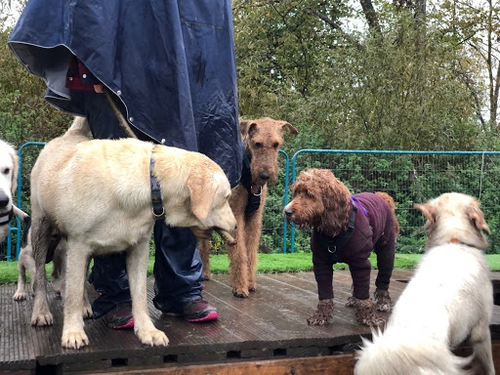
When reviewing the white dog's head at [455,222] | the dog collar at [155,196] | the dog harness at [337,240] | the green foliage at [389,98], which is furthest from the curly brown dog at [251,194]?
the green foliage at [389,98]

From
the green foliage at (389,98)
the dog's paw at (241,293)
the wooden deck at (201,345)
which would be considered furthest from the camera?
the green foliage at (389,98)

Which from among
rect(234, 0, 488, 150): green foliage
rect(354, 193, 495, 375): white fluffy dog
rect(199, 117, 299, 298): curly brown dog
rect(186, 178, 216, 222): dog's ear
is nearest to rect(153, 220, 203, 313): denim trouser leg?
rect(186, 178, 216, 222): dog's ear

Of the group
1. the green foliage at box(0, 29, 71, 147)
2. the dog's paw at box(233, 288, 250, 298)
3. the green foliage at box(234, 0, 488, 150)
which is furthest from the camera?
the green foliage at box(234, 0, 488, 150)

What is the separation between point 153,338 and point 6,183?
1.32 meters

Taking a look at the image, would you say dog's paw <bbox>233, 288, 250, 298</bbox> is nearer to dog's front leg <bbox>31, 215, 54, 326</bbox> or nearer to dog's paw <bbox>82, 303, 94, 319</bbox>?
dog's paw <bbox>82, 303, 94, 319</bbox>

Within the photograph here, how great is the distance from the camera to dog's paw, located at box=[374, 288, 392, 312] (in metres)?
4.28

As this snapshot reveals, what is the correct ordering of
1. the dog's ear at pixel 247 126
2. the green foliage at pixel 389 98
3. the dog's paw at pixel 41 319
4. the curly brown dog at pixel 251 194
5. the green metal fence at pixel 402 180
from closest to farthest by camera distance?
the dog's paw at pixel 41 319 < the curly brown dog at pixel 251 194 < the dog's ear at pixel 247 126 < the green metal fence at pixel 402 180 < the green foliage at pixel 389 98

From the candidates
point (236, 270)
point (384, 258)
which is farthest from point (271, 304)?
point (384, 258)

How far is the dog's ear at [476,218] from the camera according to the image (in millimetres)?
3639

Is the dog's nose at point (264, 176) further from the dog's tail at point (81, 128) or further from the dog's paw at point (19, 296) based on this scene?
the dog's paw at point (19, 296)

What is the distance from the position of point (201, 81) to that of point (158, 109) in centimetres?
39

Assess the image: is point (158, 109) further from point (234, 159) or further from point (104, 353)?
point (104, 353)

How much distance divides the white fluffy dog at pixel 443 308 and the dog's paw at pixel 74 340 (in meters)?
1.42

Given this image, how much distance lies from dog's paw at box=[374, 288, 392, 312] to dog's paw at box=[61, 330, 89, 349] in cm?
228
